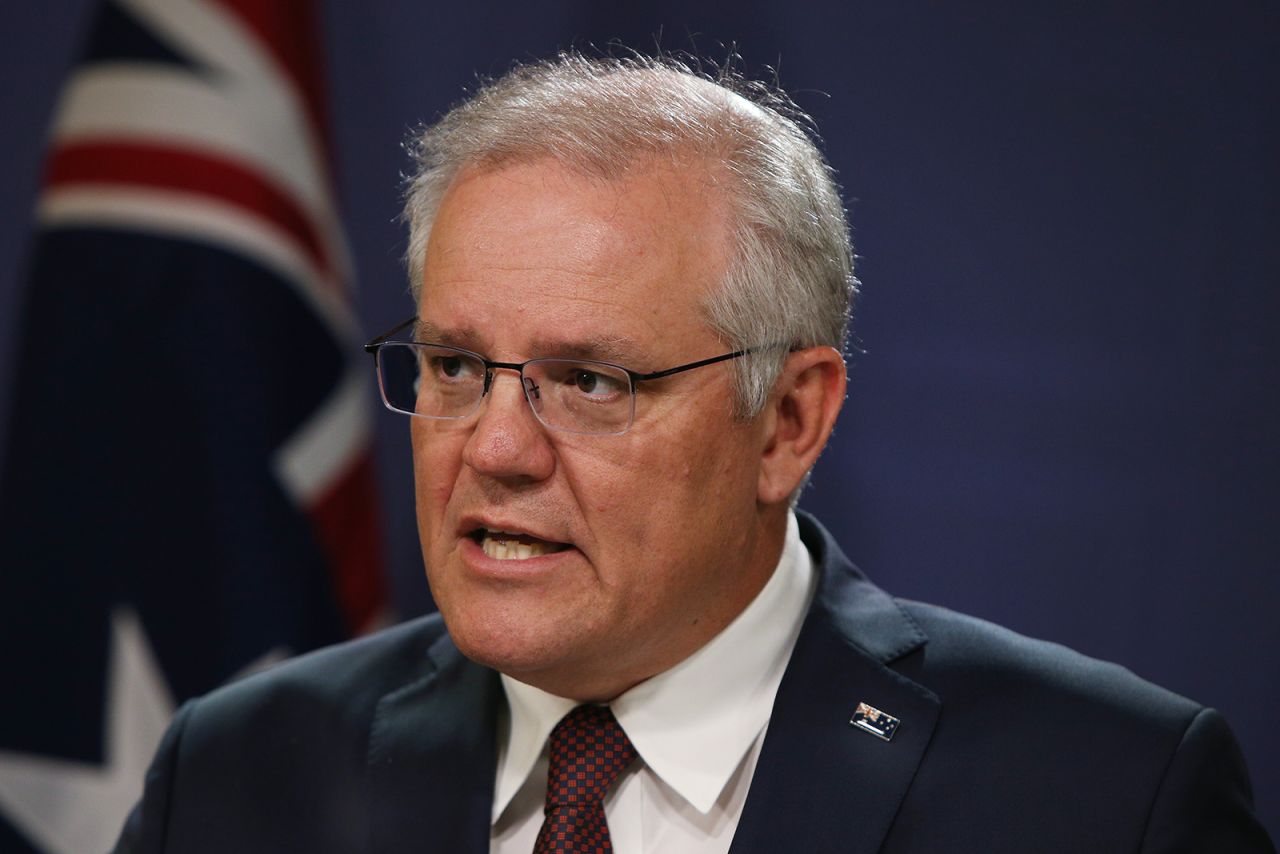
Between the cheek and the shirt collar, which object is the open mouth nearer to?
the cheek

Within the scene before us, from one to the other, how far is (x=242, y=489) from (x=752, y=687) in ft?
4.45

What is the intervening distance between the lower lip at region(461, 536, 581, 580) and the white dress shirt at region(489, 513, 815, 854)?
237mm

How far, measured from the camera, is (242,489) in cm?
276

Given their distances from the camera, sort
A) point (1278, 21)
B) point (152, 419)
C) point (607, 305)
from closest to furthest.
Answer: point (607, 305) → point (1278, 21) → point (152, 419)

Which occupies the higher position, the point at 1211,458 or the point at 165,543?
the point at 1211,458

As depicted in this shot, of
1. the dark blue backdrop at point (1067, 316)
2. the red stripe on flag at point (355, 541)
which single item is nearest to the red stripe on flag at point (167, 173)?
the red stripe on flag at point (355, 541)

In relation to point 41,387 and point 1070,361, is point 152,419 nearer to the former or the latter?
point 41,387

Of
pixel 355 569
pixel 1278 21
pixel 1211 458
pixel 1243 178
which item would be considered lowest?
pixel 355 569

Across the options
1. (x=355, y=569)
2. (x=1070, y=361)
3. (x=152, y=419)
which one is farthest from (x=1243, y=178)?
(x=152, y=419)

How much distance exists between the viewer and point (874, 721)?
5.70 feet

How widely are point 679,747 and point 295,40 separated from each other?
1.79 meters

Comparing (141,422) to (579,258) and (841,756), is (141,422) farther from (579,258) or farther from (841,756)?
(841,756)

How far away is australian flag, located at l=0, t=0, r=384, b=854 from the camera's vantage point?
107 inches

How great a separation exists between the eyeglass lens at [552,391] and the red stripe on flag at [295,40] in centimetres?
133
